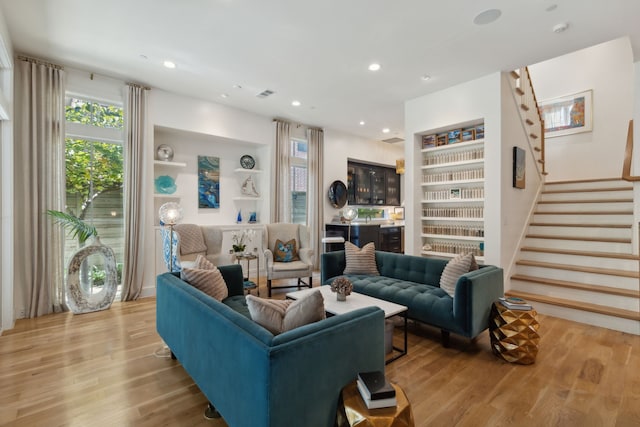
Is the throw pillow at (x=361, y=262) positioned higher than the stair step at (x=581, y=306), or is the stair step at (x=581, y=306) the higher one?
the throw pillow at (x=361, y=262)

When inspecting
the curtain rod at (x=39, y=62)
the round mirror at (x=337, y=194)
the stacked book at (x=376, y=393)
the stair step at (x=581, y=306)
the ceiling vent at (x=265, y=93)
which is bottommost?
the stair step at (x=581, y=306)

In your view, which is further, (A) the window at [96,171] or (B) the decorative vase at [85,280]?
(A) the window at [96,171]

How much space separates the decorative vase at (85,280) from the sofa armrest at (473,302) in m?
4.20

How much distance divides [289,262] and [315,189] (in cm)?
217

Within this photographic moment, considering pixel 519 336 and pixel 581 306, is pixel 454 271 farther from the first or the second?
pixel 581 306

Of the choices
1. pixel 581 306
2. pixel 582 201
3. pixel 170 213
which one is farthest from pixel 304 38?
pixel 582 201

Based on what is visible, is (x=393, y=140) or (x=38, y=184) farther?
(x=393, y=140)

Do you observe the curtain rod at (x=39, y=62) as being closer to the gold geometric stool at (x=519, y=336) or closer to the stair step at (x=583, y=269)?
the gold geometric stool at (x=519, y=336)

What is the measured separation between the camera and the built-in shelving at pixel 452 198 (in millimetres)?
4523

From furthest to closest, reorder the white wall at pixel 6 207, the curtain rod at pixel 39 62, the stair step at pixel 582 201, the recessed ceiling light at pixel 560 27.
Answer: the stair step at pixel 582 201
the curtain rod at pixel 39 62
the white wall at pixel 6 207
the recessed ceiling light at pixel 560 27

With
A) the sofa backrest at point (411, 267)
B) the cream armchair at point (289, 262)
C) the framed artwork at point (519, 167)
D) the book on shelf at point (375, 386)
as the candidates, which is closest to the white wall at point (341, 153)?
the cream armchair at point (289, 262)

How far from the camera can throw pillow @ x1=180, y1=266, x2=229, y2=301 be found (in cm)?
242

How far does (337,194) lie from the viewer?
6977 mm

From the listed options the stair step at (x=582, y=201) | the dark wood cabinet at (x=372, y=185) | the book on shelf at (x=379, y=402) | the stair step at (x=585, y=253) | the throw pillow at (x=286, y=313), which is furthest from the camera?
the dark wood cabinet at (x=372, y=185)
